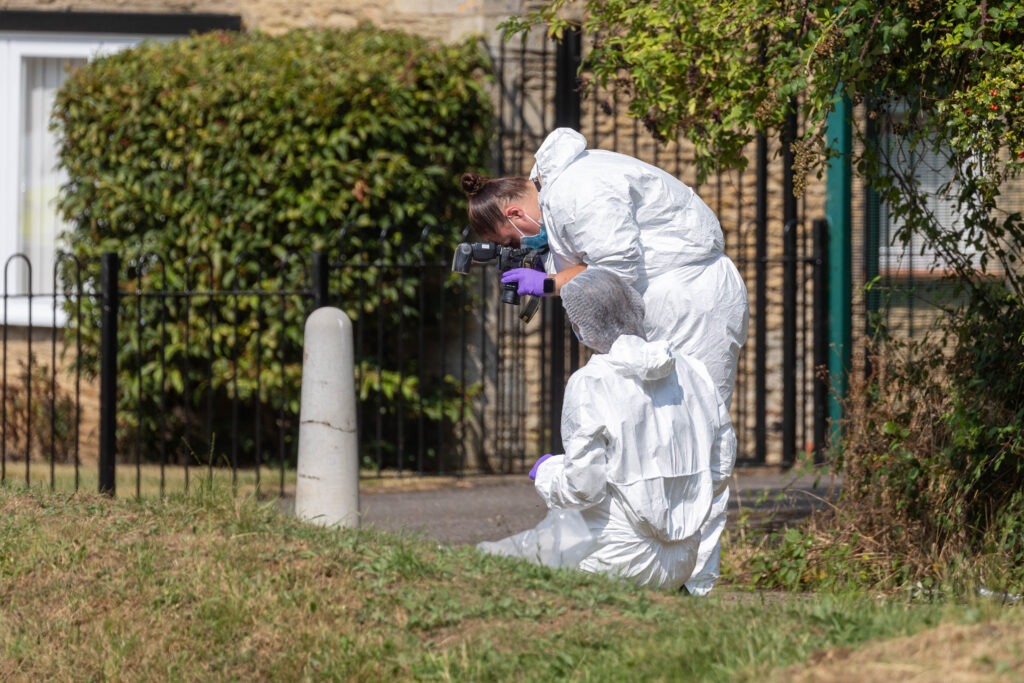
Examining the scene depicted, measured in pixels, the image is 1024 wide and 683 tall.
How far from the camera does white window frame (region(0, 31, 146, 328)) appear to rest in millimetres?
9711

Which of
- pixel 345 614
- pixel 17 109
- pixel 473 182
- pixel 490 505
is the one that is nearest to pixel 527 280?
pixel 473 182

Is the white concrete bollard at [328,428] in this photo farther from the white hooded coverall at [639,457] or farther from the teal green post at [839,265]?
the teal green post at [839,265]

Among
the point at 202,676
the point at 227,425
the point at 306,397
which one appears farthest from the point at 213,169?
the point at 202,676

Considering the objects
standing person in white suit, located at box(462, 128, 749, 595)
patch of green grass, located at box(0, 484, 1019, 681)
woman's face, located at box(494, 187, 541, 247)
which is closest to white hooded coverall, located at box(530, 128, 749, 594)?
standing person in white suit, located at box(462, 128, 749, 595)

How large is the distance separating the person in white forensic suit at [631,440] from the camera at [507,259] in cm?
47

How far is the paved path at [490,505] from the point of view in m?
6.59

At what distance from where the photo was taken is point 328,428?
579 centimetres

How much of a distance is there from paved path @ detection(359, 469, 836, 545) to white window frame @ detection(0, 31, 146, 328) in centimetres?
338

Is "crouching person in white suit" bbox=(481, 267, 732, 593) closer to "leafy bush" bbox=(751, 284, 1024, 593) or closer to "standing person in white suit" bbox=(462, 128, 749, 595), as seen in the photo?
"standing person in white suit" bbox=(462, 128, 749, 595)

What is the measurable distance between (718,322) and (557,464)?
2.09ft

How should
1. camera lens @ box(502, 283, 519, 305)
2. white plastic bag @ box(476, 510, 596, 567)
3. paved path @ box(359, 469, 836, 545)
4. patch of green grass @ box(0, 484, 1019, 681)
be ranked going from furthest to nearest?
paved path @ box(359, 469, 836, 545) < camera lens @ box(502, 283, 519, 305) < white plastic bag @ box(476, 510, 596, 567) < patch of green grass @ box(0, 484, 1019, 681)

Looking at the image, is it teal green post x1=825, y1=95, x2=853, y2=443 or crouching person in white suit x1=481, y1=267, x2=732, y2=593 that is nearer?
crouching person in white suit x1=481, y1=267, x2=732, y2=593

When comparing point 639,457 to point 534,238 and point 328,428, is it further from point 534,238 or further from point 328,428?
point 328,428

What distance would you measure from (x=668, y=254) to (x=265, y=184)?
5.07m
